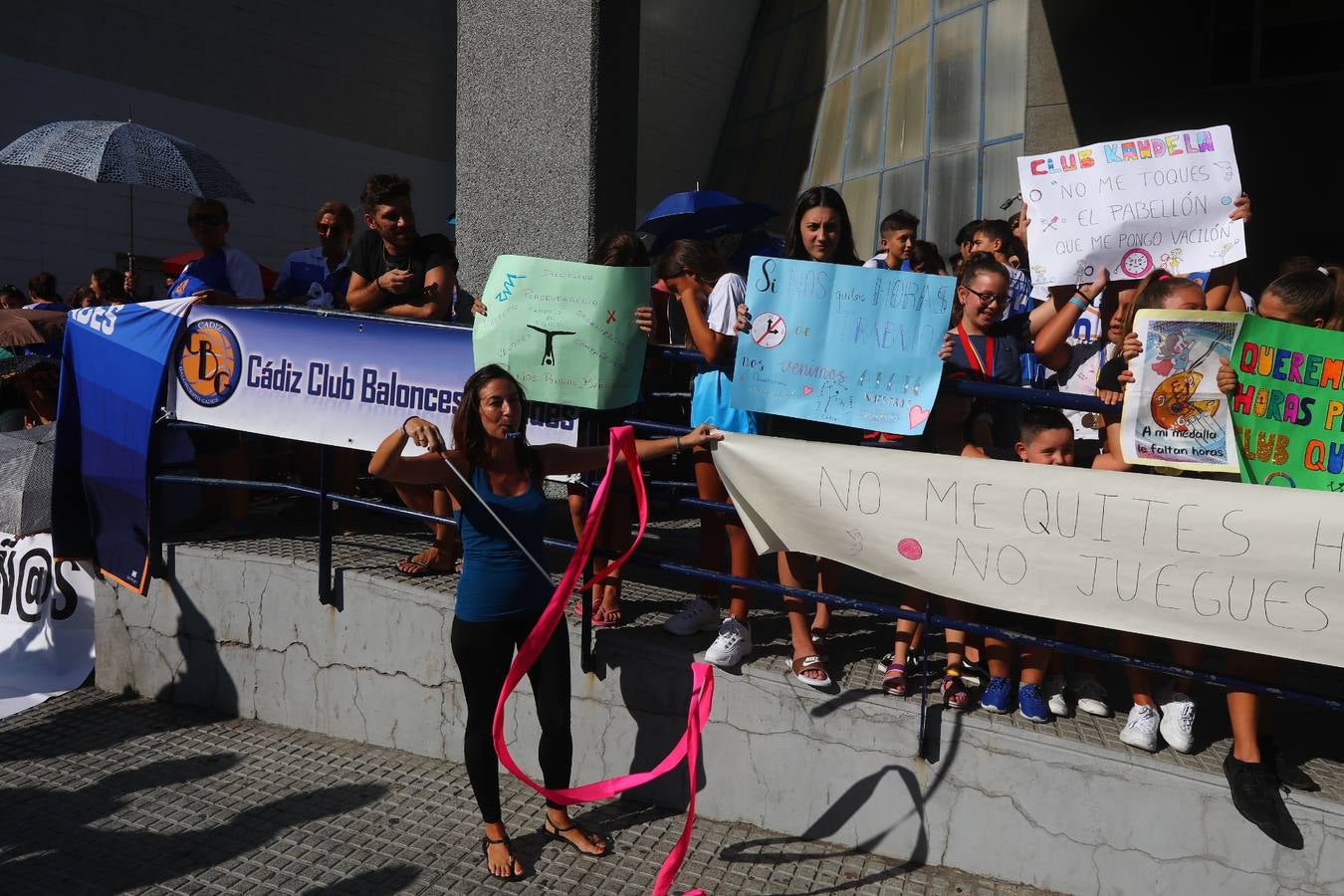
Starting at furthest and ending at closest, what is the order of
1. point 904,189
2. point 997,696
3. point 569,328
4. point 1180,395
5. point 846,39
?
point 846,39, point 904,189, point 569,328, point 997,696, point 1180,395

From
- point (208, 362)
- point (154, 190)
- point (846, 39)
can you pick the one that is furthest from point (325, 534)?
point (846, 39)

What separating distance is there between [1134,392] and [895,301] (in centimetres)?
92

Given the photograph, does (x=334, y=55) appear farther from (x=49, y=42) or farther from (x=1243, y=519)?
(x=1243, y=519)

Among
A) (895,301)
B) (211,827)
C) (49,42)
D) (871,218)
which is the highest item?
(49,42)

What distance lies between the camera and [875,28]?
1722 centimetres

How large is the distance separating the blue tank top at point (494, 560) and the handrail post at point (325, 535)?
1404 mm

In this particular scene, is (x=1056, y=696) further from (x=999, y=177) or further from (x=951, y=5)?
(x=951, y=5)

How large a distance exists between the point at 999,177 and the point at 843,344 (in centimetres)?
1055

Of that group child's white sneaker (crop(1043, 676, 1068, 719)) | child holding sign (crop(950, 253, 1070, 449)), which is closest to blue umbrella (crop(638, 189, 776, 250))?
child holding sign (crop(950, 253, 1070, 449))

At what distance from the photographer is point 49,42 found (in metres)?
14.1

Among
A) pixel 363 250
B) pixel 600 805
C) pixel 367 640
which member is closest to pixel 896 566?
pixel 600 805

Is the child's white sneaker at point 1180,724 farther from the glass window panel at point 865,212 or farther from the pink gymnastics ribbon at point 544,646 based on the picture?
the glass window panel at point 865,212

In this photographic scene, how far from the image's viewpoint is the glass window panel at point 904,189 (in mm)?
15312

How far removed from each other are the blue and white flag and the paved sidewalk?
1084 millimetres
